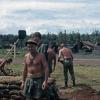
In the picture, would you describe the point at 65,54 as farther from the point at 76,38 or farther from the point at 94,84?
the point at 76,38

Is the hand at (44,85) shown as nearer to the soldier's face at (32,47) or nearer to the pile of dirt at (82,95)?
the soldier's face at (32,47)

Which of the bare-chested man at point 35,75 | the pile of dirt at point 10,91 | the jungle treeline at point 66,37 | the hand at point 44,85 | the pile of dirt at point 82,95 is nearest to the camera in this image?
the hand at point 44,85

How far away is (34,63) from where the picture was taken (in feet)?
35.0

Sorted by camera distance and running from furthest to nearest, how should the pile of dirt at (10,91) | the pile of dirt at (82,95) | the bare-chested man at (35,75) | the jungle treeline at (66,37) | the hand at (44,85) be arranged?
1. the jungle treeline at (66,37)
2. the pile of dirt at (82,95)
3. the pile of dirt at (10,91)
4. the bare-chested man at (35,75)
5. the hand at (44,85)

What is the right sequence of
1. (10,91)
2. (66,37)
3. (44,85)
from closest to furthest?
(44,85)
(10,91)
(66,37)

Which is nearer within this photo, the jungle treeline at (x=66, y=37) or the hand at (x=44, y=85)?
the hand at (x=44, y=85)

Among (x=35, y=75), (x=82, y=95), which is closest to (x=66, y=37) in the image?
(x=82, y=95)

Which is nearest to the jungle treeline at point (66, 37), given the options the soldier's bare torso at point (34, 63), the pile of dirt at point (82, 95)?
the pile of dirt at point (82, 95)

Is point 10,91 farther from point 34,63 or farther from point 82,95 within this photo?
point 34,63

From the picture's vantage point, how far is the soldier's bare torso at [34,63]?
34.9ft

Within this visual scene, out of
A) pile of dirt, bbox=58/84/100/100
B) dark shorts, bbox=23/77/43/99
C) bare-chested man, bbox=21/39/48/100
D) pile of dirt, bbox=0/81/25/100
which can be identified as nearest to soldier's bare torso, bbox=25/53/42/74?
bare-chested man, bbox=21/39/48/100

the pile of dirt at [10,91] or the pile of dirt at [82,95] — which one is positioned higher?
the pile of dirt at [10,91]

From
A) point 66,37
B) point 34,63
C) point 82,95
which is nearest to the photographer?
point 34,63

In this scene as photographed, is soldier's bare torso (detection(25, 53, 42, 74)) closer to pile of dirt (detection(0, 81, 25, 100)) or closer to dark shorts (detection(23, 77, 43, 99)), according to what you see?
dark shorts (detection(23, 77, 43, 99))
